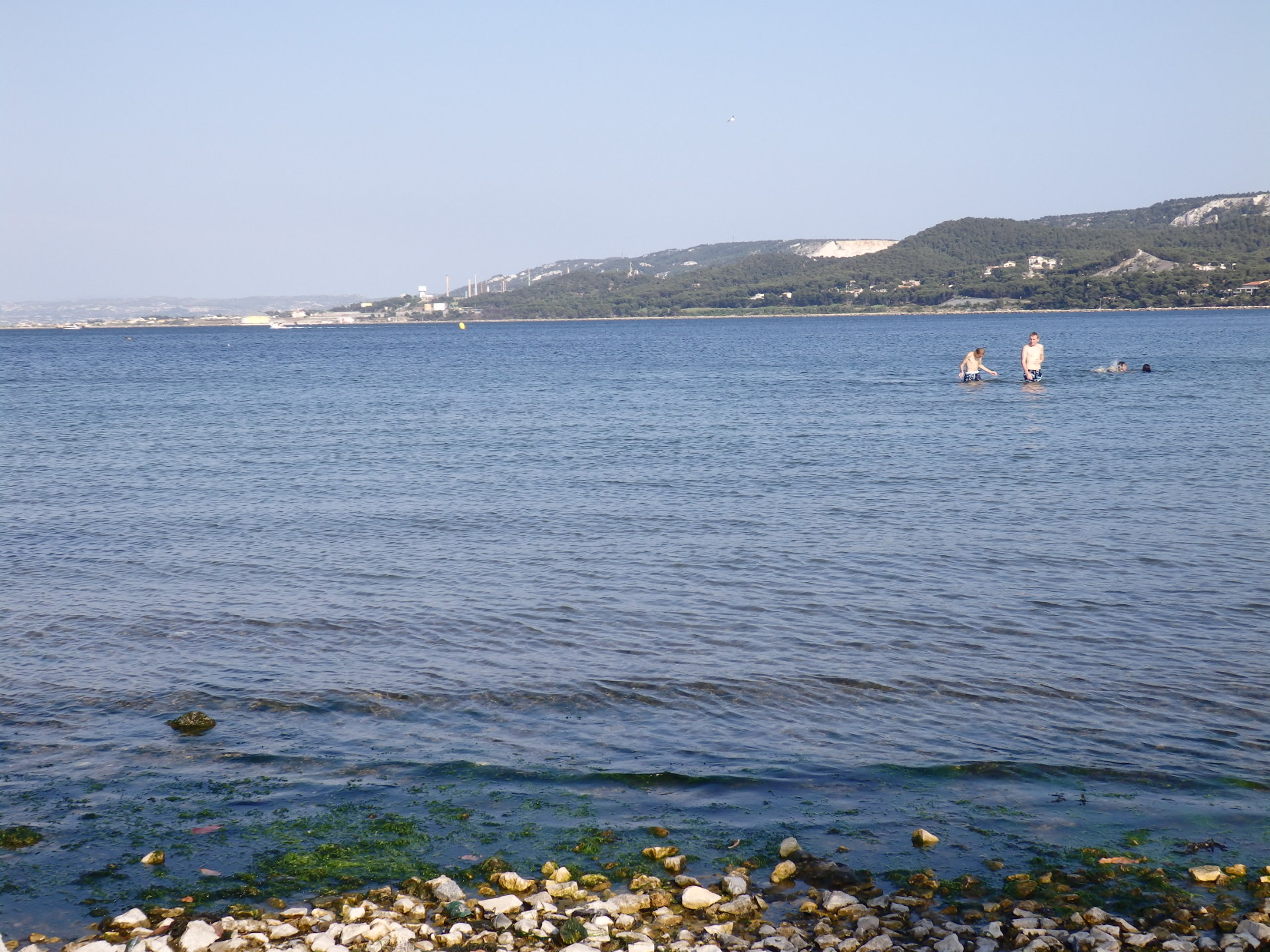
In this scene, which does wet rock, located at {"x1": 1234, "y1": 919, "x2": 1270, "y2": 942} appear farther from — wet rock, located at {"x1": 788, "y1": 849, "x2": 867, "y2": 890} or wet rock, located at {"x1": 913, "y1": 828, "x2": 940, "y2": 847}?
wet rock, located at {"x1": 788, "y1": 849, "x2": 867, "y2": 890}

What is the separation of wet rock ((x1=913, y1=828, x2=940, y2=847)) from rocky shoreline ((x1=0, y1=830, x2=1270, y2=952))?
525 mm

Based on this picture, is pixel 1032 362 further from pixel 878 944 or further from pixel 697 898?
pixel 878 944

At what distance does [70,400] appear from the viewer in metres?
49.8

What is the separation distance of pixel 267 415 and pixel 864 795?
36.8 metres

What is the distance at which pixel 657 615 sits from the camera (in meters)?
12.9

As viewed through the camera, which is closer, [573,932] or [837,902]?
[573,932]

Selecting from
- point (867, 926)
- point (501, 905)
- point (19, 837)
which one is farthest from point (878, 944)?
point (19, 837)

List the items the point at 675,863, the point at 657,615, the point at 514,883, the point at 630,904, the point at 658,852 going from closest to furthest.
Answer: the point at 630,904
the point at 514,883
the point at 675,863
the point at 658,852
the point at 657,615

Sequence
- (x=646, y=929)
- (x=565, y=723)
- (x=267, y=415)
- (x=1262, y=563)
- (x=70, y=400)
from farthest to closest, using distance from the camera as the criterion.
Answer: (x=70, y=400)
(x=267, y=415)
(x=1262, y=563)
(x=565, y=723)
(x=646, y=929)

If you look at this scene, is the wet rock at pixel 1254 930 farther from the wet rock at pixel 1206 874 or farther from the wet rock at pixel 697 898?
the wet rock at pixel 697 898

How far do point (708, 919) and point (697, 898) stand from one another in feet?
0.51

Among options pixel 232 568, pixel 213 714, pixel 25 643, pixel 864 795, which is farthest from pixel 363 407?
pixel 864 795

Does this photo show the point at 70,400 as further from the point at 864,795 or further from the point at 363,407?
the point at 864,795

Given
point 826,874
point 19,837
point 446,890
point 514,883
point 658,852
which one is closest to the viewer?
point 446,890
